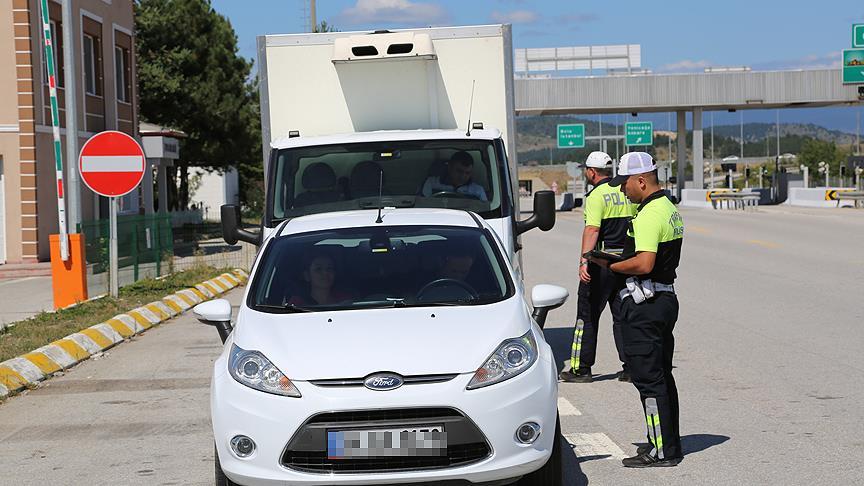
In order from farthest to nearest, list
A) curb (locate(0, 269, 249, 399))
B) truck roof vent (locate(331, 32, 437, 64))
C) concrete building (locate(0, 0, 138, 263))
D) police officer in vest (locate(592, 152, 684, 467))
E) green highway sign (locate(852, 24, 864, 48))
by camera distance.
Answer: green highway sign (locate(852, 24, 864, 48))
concrete building (locate(0, 0, 138, 263))
curb (locate(0, 269, 249, 399))
truck roof vent (locate(331, 32, 437, 64))
police officer in vest (locate(592, 152, 684, 467))

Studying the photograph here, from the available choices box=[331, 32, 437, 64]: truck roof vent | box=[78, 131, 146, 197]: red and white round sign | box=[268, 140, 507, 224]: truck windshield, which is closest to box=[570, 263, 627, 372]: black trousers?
box=[268, 140, 507, 224]: truck windshield

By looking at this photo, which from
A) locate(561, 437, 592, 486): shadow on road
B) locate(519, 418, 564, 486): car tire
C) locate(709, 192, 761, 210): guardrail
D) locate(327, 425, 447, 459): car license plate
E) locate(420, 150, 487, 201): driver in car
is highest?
locate(420, 150, 487, 201): driver in car

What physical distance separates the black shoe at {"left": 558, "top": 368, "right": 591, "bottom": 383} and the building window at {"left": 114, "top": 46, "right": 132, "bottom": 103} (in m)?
26.1

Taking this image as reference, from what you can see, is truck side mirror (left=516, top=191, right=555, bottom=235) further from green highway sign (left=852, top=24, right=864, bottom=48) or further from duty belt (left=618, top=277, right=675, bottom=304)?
green highway sign (left=852, top=24, right=864, bottom=48)

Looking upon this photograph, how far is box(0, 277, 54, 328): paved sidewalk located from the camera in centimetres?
1712

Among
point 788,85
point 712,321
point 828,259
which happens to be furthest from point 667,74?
point 712,321

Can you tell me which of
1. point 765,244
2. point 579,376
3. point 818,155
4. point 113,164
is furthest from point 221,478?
point 818,155

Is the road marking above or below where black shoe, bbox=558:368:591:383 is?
below

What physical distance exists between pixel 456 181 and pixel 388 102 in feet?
5.39

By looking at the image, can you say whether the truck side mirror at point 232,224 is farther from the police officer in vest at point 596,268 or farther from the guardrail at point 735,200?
the guardrail at point 735,200

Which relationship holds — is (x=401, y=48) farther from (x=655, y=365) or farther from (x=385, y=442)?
(x=385, y=442)

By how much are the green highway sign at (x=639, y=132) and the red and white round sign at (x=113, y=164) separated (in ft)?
207

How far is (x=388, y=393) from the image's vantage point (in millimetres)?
5629

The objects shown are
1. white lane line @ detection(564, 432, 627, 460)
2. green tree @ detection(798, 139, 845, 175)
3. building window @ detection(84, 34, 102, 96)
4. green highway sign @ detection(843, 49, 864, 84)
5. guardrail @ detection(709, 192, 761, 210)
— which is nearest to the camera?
white lane line @ detection(564, 432, 627, 460)
